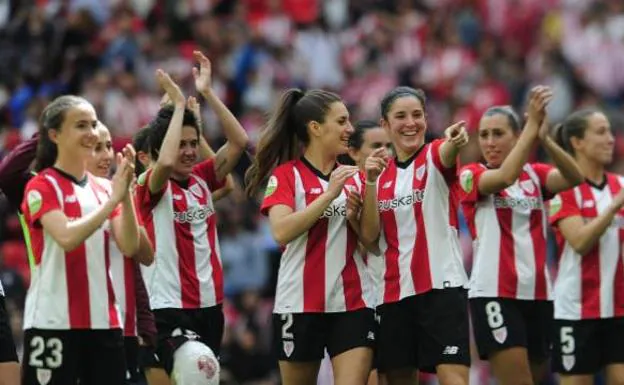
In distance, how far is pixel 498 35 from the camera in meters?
23.2

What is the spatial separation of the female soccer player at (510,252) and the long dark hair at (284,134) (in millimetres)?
1376

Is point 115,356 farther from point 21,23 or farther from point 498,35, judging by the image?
point 498,35

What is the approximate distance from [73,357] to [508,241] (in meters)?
3.52

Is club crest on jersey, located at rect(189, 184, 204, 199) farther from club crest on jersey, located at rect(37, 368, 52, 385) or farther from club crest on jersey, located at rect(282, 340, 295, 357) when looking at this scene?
club crest on jersey, located at rect(37, 368, 52, 385)

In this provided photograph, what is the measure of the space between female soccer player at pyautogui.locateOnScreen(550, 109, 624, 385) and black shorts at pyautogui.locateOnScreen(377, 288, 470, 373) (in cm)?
156

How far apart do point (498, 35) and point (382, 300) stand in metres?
13.3

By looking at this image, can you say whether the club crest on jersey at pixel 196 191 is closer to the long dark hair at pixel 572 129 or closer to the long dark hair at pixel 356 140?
the long dark hair at pixel 356 140

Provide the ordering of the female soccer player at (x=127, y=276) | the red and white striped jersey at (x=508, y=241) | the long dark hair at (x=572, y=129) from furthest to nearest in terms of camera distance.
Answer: the long dark hair at (x=572, y=129)
the red and white striped jersey at (x=508, y=241)
the female soccer player at (x=127, y=276)

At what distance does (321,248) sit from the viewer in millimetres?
10211

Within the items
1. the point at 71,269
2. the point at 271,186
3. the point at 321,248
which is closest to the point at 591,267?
the point at 321,248

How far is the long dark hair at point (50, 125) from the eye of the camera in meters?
9.55

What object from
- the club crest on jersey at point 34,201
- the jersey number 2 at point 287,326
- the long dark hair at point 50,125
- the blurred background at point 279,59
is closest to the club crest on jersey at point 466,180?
the jersey number 2 at point 287,326

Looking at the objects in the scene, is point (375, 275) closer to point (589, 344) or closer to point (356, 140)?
point (356, 140)

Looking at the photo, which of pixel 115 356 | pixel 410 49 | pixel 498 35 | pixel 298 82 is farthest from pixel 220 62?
pixel 115 356
